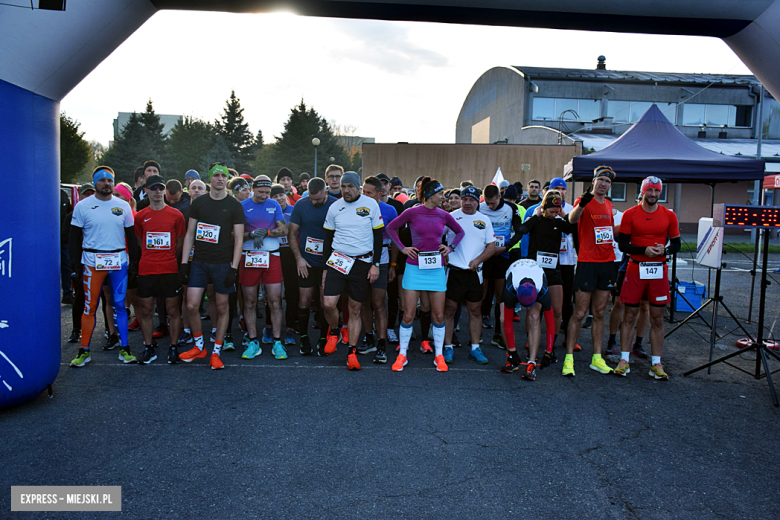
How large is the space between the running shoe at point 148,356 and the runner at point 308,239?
1647mm

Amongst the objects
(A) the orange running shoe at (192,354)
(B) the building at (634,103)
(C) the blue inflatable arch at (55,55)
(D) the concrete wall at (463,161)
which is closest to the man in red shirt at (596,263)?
(C) the blue inflatable arch at (55,55)

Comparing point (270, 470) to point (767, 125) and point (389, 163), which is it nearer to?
point (389, 163)

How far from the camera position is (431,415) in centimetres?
431

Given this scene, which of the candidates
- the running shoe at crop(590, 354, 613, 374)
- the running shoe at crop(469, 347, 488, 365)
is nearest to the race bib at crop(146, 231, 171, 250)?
the running shoe at crop(469, 347, 488, 365)

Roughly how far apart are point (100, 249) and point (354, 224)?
2733 mm

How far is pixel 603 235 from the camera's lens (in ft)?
18.3

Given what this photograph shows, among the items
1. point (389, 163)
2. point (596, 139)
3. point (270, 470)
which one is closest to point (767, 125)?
point (596, 139)

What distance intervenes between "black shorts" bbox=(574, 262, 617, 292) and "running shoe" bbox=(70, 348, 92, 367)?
17.9ft

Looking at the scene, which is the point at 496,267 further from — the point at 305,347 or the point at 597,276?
the point at 305,347

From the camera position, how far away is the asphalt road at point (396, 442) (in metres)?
3.04

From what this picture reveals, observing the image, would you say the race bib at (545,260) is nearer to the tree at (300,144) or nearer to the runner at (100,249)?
the runner at (100,249)

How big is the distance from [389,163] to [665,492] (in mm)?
20457

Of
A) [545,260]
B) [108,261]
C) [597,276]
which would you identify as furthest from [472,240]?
[108,261]

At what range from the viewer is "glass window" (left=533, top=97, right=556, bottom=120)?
3303 cm
